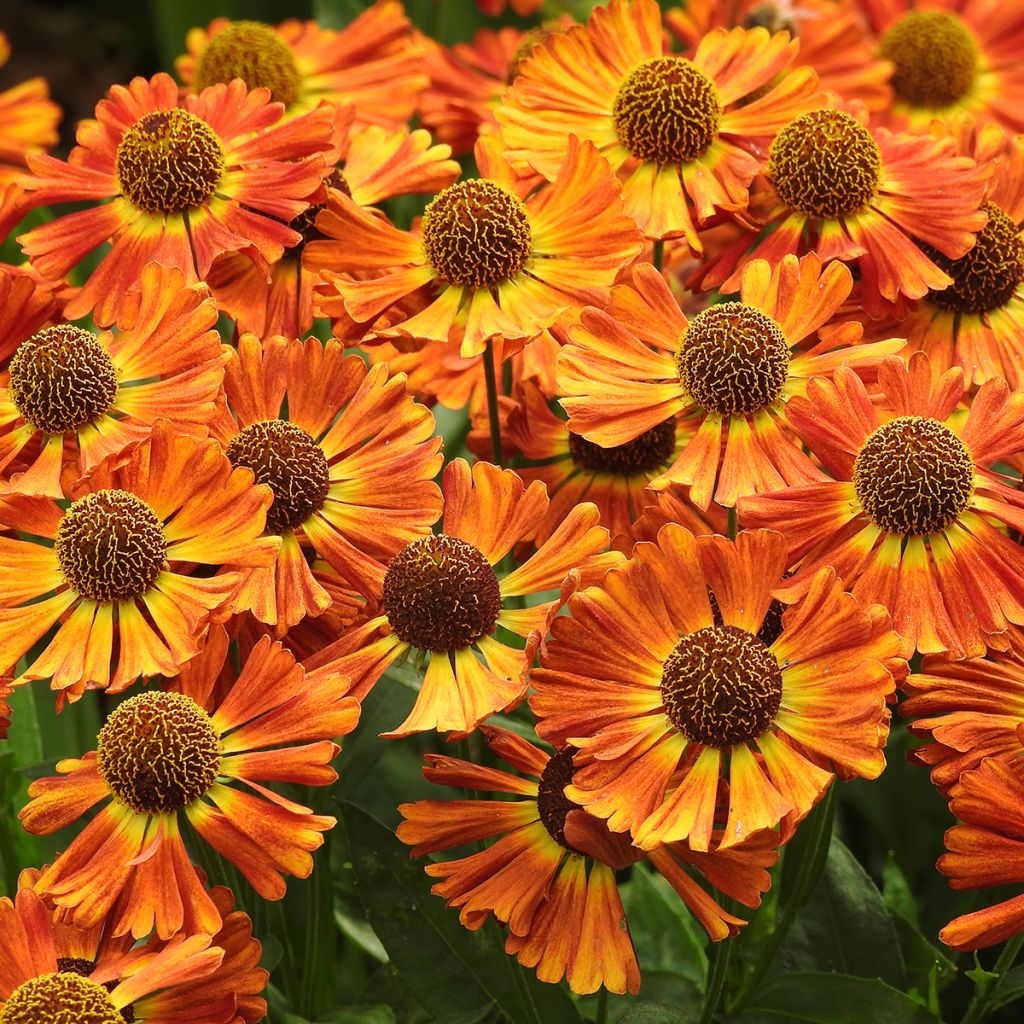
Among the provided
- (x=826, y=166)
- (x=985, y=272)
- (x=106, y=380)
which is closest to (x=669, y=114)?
(x=826, y=166)

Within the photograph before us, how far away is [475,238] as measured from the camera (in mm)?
1121

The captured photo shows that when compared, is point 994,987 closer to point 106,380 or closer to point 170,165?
point 106,380

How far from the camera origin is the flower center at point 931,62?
1.78 m

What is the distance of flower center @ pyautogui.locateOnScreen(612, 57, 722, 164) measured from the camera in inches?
48.2

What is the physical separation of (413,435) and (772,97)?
1.42ft

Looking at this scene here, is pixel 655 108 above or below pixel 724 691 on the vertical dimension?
above

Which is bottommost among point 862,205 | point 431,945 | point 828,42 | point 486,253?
point 431,945

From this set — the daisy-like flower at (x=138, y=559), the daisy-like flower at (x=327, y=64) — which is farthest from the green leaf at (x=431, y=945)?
the daisy-like flower at (x=327, y=64)

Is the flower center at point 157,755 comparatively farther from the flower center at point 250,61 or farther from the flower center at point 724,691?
the flower center at point 250,61

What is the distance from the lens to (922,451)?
96 cm

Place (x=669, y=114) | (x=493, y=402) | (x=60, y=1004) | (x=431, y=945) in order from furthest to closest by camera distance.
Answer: (x=669, y=114), (x=493, y=402), (x=431, y=945), (x=60, y=1004)

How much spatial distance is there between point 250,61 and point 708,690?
96 cm

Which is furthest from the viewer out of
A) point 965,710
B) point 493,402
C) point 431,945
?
point 493,402

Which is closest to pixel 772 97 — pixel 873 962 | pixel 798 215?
pixel 798 215
